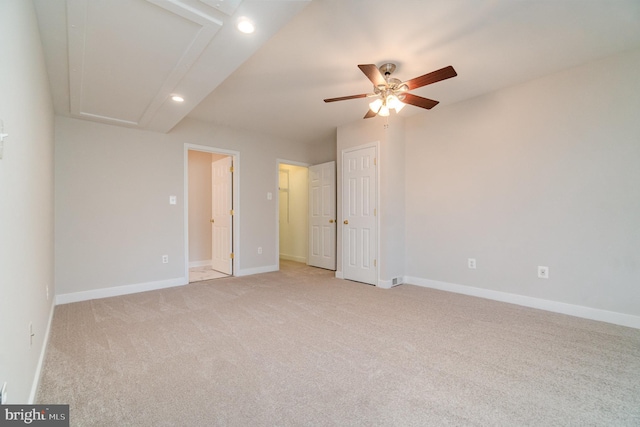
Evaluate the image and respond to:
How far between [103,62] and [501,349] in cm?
396

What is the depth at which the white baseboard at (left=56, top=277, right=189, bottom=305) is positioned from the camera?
3439 mm

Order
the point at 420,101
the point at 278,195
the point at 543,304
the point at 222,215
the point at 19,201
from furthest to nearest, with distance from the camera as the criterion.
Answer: the point at 278,195
the point at 222,215
the point at 543,304
the point at 420,101
the point at 19,201

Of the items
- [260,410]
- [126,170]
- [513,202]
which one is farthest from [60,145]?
[513,202]

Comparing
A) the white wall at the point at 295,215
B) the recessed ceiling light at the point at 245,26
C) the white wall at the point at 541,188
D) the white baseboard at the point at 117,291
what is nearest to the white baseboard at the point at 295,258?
the white wall at the point at 295,215

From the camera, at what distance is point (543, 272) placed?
10.4ft

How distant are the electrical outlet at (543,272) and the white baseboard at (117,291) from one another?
4744 millimetres

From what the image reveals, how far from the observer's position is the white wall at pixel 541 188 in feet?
8.87

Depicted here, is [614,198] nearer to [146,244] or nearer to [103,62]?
[103,62]

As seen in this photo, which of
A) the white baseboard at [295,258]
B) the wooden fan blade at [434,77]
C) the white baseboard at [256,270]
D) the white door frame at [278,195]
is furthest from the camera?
the white baseboard at [295,258]

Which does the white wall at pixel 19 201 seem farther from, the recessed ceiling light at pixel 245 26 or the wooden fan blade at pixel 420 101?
the wooden fan blade at pixel 420 101

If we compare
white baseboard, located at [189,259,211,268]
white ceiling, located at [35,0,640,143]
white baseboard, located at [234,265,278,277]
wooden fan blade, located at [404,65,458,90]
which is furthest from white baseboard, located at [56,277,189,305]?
wooden fan blade, located at [404,65,458,90]

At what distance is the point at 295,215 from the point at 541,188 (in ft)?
15.4

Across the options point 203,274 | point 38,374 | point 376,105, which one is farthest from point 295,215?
point 38,374

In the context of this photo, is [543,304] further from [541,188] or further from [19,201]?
[19,201]
